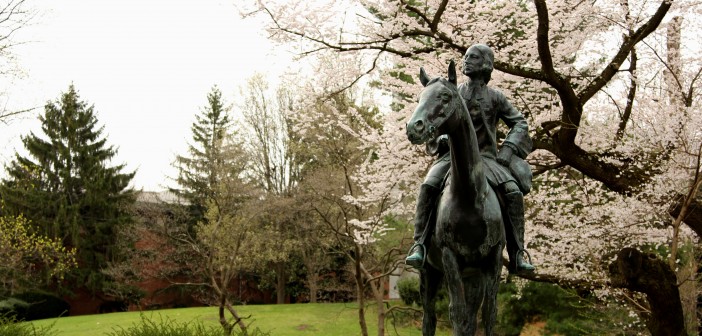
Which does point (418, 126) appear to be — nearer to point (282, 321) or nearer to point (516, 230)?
point (516, 230)

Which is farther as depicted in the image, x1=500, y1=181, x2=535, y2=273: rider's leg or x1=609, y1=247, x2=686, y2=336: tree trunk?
x1=609, y1=247, x2=686, y2=336: tree trunk

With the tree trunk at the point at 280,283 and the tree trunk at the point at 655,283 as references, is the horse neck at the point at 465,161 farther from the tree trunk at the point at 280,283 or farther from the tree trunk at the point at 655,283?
the tree trunk at the point at 280,283

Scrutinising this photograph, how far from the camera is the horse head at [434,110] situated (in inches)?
114

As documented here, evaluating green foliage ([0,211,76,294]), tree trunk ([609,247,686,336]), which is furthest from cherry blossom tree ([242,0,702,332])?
green foliage ([0,211,76,294])

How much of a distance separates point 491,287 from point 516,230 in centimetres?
43

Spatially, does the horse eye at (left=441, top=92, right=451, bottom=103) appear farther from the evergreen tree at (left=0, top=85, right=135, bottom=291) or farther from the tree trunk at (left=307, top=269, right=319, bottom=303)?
the evergreen tree at (left=0, top=85, right=135, bottom=291)

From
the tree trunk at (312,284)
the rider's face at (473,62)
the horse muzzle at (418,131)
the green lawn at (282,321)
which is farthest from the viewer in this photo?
the tree trunk at (312,284)

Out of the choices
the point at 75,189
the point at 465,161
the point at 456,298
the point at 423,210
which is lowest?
the point at 456,298

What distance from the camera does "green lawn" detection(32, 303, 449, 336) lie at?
18.8 metres

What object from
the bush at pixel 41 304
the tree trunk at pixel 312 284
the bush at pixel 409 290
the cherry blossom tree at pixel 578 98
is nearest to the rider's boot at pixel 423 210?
the cherry blossom tree at pixel 578 98

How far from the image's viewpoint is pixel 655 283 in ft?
24.7

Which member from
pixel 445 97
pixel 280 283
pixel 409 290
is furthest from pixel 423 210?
pixel 280 283

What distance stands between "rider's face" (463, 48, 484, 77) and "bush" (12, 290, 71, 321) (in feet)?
75.1

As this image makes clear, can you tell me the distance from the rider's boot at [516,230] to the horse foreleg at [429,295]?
516mm
